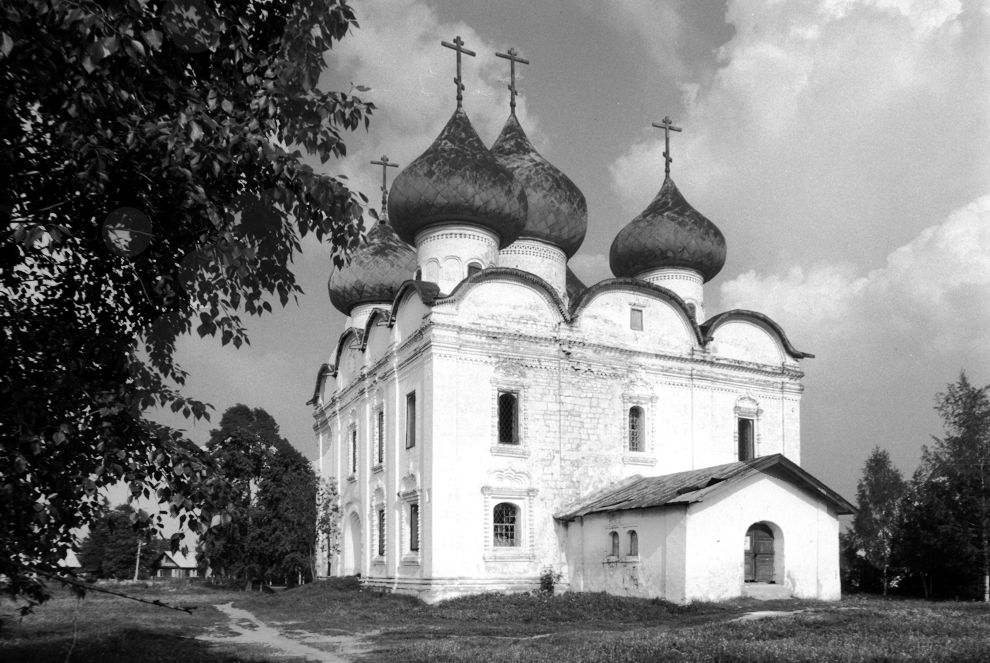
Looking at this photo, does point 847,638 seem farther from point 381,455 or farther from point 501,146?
point 501,146

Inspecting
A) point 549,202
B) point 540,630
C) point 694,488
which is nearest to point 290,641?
point 540,630

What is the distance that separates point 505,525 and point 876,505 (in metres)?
15.2

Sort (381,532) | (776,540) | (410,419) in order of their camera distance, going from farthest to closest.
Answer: (381,532), (410,419), (776,540)

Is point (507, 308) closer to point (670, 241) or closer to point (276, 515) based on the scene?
point (670, 241)

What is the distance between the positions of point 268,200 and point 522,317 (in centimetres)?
1437

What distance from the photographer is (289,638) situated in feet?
43.5

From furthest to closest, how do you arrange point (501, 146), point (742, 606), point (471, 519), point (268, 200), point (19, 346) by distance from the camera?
point (501, 146) < point (471, 519) < point (742, 606) < point (268, 200) < point (19, 346)

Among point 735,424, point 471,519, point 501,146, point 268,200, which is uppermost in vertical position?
point 501,146

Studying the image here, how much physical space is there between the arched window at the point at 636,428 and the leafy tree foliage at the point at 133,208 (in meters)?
15.8

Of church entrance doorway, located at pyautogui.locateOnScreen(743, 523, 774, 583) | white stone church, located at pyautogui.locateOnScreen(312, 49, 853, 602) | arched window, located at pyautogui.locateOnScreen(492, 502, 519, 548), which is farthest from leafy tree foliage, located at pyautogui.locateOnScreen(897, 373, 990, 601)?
arched window, located at pyautogui.locateOnScreen(492, 502, 519, 548)

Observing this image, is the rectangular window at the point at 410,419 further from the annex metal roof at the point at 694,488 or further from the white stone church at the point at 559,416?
the annex metal roof at the point at 694,488

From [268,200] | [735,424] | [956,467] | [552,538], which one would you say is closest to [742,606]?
[552,538]

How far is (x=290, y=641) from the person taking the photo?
12.8 m

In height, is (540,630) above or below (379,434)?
below
